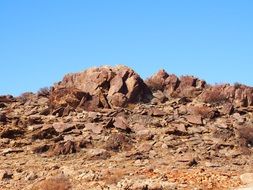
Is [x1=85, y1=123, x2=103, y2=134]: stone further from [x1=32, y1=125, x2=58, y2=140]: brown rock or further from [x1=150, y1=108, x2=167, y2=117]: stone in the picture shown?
[x1=150, y1=108, x2=167, y2=117]: stone

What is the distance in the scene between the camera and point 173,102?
34.7 meters

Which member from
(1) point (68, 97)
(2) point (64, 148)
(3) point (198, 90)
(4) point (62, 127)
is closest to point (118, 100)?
(1) point (68, 97)

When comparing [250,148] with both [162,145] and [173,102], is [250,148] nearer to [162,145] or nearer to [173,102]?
[162,145]

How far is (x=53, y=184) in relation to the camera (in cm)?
2038

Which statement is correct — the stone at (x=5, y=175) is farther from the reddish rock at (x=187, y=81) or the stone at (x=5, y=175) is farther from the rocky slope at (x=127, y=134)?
the reddish rock at (x=187, y=81)

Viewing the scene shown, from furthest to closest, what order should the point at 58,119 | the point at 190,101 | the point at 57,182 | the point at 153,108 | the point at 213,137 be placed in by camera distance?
1. the point at 190,101
2. the point at 153,108
3. the point at 58,119
4. the point at 213,137
5. the point at 57,182

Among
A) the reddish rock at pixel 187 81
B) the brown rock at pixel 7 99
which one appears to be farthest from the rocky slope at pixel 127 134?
the reddish rock at pixel 187 81

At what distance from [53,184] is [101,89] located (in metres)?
15.3

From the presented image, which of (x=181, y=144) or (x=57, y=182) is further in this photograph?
(x=181, y=144)

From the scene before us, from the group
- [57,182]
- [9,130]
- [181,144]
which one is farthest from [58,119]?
[57,182]

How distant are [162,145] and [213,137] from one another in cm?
346

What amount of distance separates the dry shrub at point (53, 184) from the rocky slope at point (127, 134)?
0.04 metres

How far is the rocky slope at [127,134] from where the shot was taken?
837 inches

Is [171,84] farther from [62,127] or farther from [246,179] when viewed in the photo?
[246,179]
